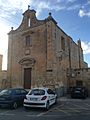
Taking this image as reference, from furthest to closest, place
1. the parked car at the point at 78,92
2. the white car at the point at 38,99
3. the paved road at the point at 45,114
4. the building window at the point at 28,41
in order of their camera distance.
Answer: the building window at the point at 28,41 → the parked car at the point at 78,92 → the white car at the point at 38,99 → the paved road at the point at 45,114

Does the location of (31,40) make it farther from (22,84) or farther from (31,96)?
(31,96)

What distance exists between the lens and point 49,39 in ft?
71.7

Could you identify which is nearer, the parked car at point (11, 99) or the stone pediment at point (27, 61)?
the parked car at point (11, 99)

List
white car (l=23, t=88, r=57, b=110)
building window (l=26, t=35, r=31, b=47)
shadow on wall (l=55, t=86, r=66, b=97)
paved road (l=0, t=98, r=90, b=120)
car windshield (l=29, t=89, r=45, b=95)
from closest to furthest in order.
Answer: paved road (l=0, t=98, r=90, b=120), white car (l=23, t=88, r=57, b=110), car windshield (l=29, t=89, r=45, b=95), shadow on wall (l=55, t=86, r=66, b=97), building window (l=26, t=35, r=31, b=47)

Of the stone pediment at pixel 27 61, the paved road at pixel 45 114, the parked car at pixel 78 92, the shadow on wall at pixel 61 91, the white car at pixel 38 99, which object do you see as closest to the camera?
the paved road at pixel 45 114

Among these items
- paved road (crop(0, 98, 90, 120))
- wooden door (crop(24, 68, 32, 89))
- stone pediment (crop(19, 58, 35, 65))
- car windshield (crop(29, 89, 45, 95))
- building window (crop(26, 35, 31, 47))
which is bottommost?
paved road (crop(0, 98, 90, 120))

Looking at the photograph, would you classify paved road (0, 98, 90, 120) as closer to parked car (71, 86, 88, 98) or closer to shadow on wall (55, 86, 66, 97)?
parked car (71, 86, 88, 98)

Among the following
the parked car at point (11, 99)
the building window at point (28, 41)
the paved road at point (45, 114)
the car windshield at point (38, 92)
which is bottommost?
the paved road at point (45, 114)

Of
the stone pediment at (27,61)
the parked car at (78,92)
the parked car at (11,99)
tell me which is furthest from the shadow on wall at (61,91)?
the parked car at (11,99)

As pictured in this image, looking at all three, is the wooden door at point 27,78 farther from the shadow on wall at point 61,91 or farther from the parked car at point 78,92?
the parked car at point 78,92

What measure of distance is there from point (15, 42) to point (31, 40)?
9.25 feet

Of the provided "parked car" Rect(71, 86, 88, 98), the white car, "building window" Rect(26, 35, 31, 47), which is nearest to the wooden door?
"building window" Rect(26, 35, 31, 47)

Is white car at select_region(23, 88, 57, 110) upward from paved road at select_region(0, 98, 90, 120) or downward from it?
upward

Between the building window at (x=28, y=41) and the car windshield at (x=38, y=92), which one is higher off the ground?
the building window at (x=28, y=41)
